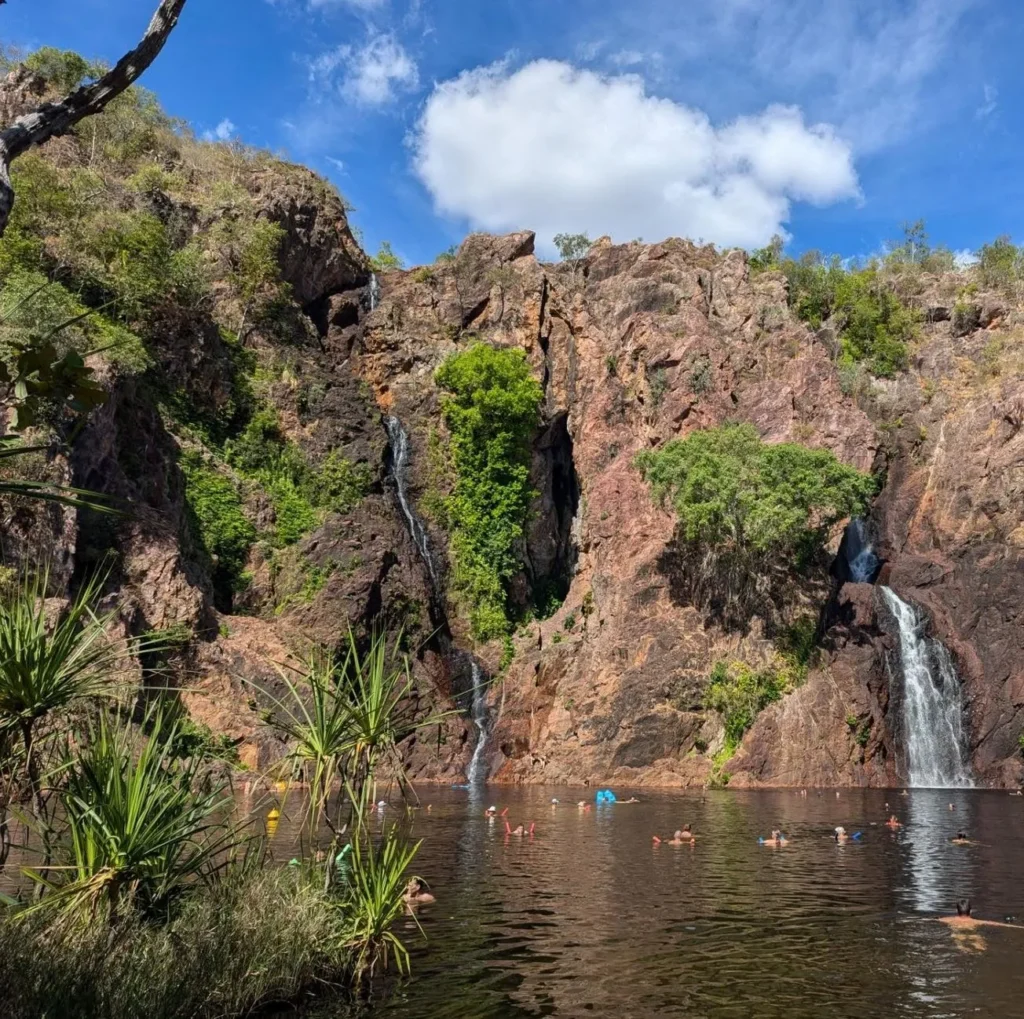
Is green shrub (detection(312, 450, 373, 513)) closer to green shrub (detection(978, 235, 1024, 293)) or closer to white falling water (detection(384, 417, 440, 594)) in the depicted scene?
white falling water (detection(384, 417, 440, 594))

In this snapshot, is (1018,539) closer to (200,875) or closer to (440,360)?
(440,360)

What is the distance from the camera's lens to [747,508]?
150 feet

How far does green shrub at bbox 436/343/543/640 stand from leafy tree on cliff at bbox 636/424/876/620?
10.1 meters

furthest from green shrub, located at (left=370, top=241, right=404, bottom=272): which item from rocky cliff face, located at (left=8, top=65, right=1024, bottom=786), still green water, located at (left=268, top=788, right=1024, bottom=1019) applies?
still green water, located at (left=268, top=788, right=1024, bottom=1019)

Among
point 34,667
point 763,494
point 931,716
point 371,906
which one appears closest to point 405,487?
point 763,494

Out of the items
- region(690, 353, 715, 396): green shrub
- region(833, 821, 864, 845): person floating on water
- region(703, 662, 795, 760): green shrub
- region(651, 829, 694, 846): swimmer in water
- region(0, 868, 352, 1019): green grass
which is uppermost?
region(690, 353, 715, 396): green shrub

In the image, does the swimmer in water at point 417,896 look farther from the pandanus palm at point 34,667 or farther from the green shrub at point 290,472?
the green shrub at point 290,472

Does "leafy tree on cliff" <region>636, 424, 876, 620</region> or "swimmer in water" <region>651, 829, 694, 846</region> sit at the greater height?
"leafy tree on cliff" <region>636, 424, 876, 620</region>

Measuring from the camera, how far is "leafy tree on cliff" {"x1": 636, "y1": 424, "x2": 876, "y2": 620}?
148 feet

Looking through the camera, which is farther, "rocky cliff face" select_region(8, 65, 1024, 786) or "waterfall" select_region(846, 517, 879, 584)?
"waterfall" select_region(846, 517, 879, 584)

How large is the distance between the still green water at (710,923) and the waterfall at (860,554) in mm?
25053

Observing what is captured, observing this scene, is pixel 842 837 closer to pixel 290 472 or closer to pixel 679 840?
pixel 679 840

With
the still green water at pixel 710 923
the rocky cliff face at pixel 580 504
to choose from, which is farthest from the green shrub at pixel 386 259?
the still green water at pixel 710 923

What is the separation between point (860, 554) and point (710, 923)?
140 feet
